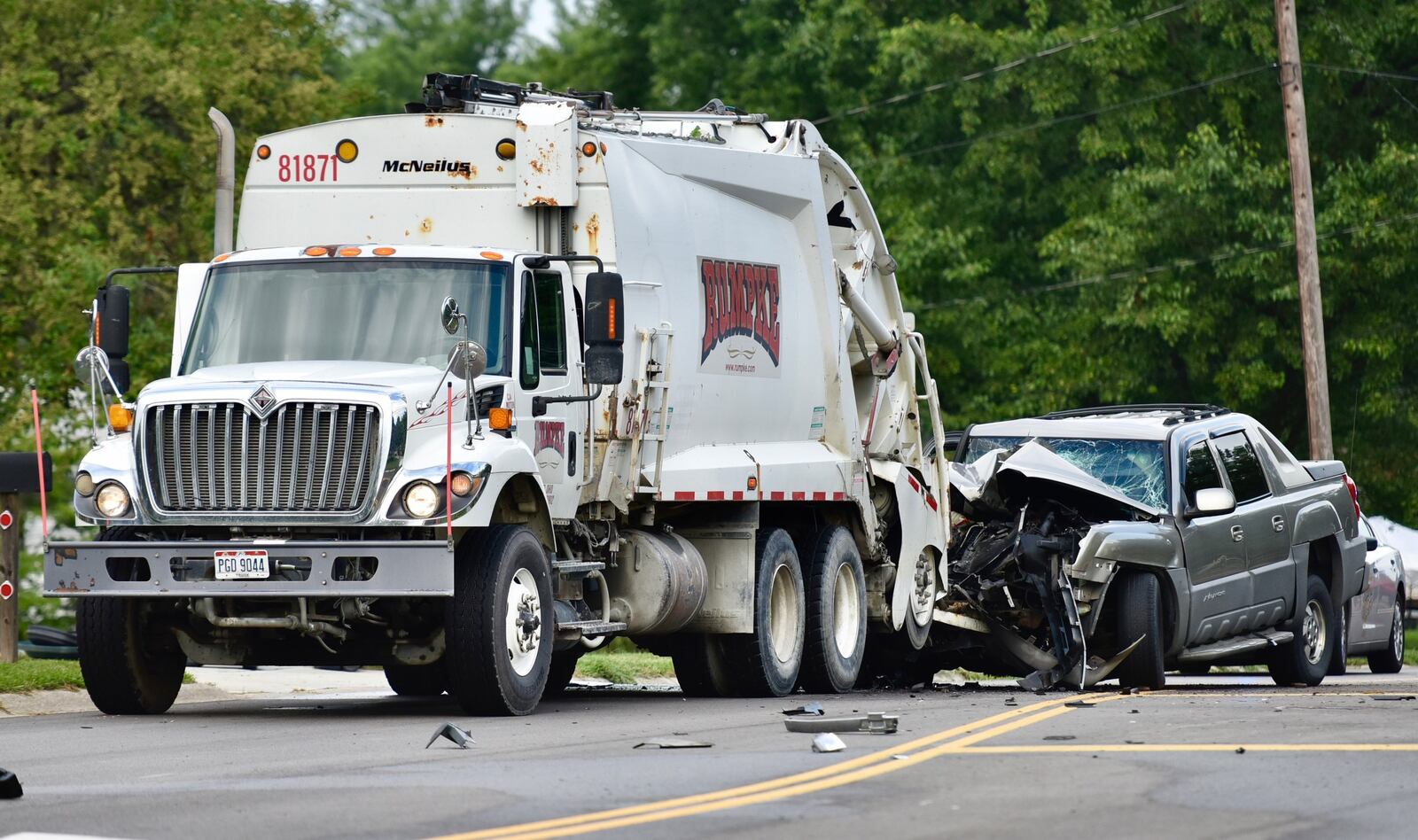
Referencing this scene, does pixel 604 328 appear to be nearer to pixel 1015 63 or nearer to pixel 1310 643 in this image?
pixel 1310 643

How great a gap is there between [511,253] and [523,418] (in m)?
1.00

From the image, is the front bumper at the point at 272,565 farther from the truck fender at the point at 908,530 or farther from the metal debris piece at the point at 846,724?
the truck fender at the point at 908,530

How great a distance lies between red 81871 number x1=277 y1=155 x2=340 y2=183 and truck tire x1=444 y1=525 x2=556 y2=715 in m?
2.81

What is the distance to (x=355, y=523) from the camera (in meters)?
12.2

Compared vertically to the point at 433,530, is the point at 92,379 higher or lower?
higher

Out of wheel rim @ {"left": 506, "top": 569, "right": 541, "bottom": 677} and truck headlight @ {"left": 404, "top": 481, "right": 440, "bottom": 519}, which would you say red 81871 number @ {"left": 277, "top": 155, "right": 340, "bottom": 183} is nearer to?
truck headlight @ {"left": 404, "top": 481, "right": 440, "bottom": 519}

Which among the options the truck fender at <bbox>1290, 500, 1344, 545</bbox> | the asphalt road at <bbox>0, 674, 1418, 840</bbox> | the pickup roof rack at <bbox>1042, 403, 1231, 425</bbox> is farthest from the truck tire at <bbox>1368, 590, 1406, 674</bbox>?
the asphalt road at <bbox>0, 674, 1418, 840</bbox>

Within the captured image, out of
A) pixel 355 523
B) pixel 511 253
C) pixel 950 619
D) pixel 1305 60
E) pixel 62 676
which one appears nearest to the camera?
pixel 355 523

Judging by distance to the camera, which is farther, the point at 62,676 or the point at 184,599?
the point at 62,676

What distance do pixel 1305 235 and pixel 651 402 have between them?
14.1 meters

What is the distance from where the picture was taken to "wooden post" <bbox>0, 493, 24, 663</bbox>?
54.1 ft

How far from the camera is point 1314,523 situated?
1775 centimetres

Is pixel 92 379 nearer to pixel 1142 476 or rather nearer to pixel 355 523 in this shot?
pixel 355 523

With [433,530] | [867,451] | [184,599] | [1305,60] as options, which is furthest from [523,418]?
[1305,60]
